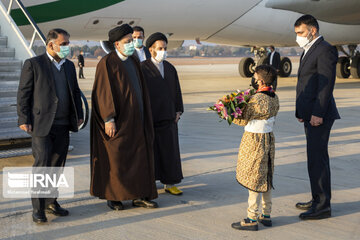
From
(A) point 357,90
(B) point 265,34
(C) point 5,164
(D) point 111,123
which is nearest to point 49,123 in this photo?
(D) point 111,123

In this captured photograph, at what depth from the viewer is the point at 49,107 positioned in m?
4.61

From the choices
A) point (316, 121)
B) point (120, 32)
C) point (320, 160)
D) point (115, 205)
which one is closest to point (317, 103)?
point (316, 121)

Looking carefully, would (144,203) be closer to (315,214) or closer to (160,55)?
(160,55)

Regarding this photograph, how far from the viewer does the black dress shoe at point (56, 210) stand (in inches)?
185

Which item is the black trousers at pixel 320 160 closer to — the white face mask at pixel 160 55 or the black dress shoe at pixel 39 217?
the white face mask at pixel 160 55

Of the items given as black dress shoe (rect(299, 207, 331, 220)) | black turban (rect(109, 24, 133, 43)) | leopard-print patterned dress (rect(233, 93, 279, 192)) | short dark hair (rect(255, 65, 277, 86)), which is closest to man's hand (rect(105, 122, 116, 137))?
black turban (rect(109, 24, 133, 43))

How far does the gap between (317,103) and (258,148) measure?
77 cm

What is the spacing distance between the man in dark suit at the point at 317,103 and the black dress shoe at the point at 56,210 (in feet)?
7.21

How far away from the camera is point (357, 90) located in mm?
15922

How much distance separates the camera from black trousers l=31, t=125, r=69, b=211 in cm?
455

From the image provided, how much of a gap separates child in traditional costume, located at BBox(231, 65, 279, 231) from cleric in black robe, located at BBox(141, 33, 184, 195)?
1152mm

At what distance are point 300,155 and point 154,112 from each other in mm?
2730

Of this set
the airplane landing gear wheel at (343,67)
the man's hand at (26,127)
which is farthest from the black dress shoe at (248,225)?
the airplane landing gear wheel at (343,67)

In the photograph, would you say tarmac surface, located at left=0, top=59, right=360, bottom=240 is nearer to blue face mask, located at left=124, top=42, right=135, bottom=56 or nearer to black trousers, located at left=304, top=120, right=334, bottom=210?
black trousers, located at left=304, top=120, right=334, bottom=210
